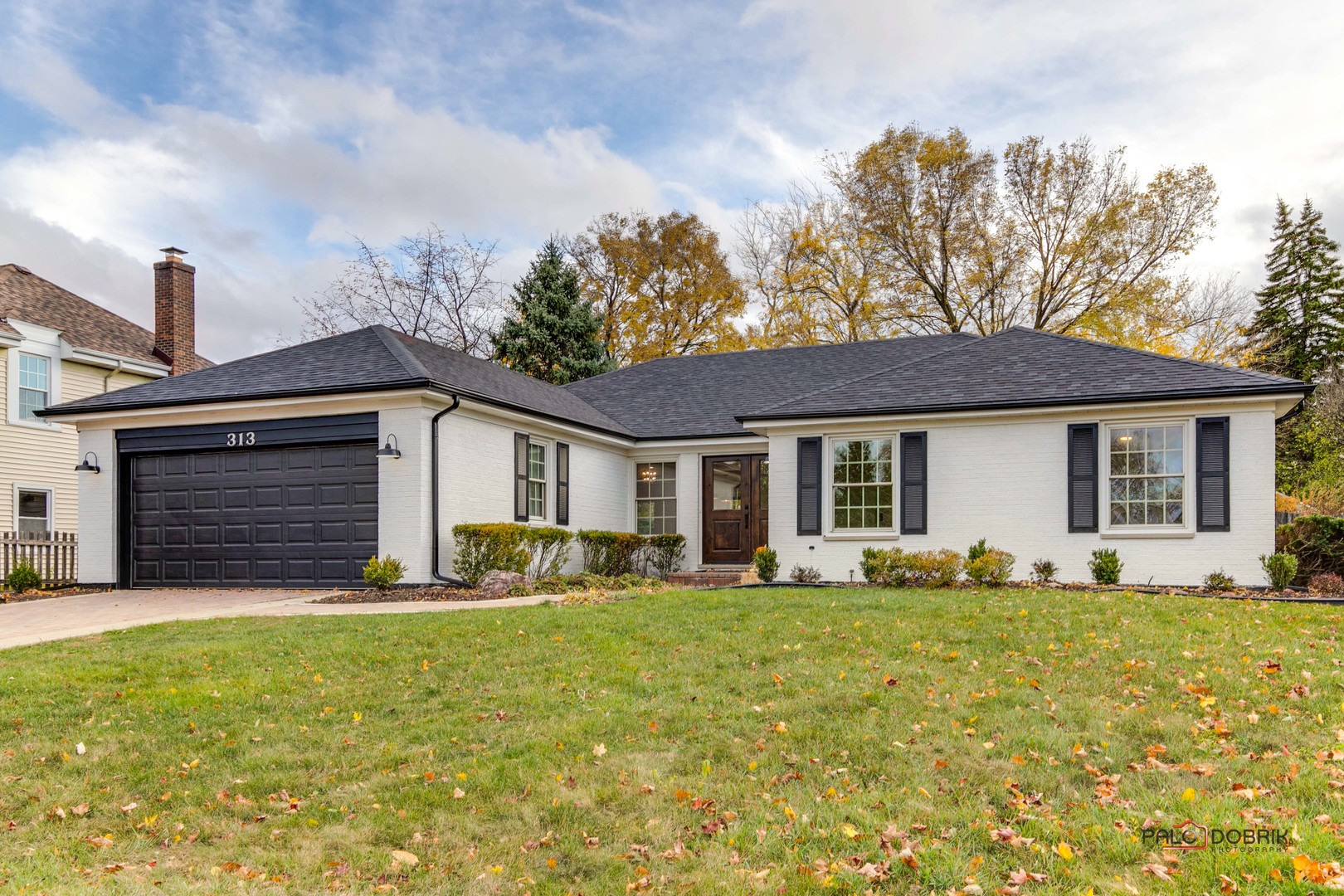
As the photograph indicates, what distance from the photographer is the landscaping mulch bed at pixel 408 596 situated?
488 inches

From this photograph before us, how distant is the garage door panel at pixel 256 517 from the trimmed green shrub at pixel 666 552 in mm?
6022

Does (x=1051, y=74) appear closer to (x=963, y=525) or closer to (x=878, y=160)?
(x=963, y=525)

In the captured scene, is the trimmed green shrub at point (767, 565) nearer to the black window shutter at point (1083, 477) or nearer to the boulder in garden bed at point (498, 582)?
the boulder in garden bed at point (498, 582)

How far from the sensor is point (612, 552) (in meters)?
17.3

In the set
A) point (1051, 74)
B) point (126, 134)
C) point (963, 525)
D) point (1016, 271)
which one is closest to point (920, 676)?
point (963, 525)

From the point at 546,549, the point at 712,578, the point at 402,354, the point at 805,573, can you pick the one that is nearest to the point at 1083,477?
the point at 805,573

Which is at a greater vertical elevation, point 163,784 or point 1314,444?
point 1314,444

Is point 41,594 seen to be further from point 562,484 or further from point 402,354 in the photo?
point 562,484

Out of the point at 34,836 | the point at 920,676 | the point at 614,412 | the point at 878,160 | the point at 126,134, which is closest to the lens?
the point at 34,836

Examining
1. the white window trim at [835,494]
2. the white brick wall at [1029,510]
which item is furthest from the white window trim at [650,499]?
Answer: the white window trim at [835,494]

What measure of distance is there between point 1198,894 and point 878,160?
28868 mm

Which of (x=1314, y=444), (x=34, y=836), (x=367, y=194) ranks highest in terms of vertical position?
(x=367, y=194)

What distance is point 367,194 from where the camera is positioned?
27.1 metres

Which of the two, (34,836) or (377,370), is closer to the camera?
(34,836)
